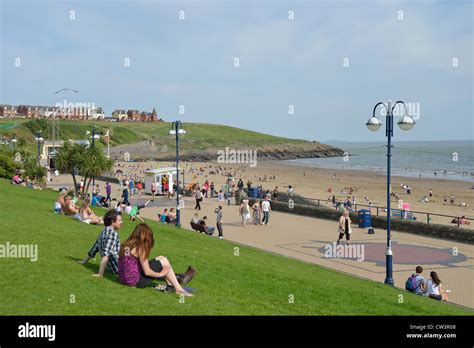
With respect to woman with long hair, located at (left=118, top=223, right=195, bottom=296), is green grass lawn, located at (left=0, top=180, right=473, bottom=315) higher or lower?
lower

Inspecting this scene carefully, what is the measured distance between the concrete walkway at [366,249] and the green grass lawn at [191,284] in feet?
7.28

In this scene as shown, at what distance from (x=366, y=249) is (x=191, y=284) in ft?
36.9

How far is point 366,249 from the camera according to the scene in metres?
19.8

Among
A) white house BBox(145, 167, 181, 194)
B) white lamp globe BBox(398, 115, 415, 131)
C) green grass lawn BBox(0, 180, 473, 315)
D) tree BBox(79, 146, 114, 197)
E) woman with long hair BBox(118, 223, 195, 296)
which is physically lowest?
green grass lawn BBox(0, 180, 473, 315)

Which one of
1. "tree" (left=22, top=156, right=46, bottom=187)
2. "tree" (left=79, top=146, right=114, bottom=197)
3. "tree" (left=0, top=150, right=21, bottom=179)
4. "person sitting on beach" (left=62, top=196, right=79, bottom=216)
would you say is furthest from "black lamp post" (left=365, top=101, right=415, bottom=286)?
"tree" (left=0, top=150, right=21, bottom=179)

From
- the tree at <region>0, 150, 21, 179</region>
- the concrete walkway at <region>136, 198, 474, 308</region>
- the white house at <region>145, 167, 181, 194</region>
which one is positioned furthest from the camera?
the white house at <region>145, 167, 181, 194</region>

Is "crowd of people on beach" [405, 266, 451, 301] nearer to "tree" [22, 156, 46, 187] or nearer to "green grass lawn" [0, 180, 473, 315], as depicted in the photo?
"green grass lawn" [0, 180, 473, 315]

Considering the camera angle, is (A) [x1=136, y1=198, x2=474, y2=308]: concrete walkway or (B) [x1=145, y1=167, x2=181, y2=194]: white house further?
(B) [x1=145, y1=167, x2=181, y2=194]: white house

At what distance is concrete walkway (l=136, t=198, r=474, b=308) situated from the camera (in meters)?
15.6

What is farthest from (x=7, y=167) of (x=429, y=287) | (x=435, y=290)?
(x=435, y=290)

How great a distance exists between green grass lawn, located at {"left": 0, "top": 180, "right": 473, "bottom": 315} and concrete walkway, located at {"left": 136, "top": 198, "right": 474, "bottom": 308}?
2.22 m

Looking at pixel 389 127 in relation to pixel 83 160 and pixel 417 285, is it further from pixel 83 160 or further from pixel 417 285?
pixel 83 160

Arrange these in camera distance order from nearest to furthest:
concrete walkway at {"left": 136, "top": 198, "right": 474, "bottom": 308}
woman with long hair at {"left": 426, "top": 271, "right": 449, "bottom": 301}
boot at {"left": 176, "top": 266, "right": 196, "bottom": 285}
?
1. boot at {"left": 176, "top": 266, "right": 196, "bottom": 285}
2. woman with long hair at {"left": 426, "top": 271, "right": 449, "bottom": 301}
3. concrete walkway at {"left": 136, "top": 198, "right": 474, "bottom": 308}
